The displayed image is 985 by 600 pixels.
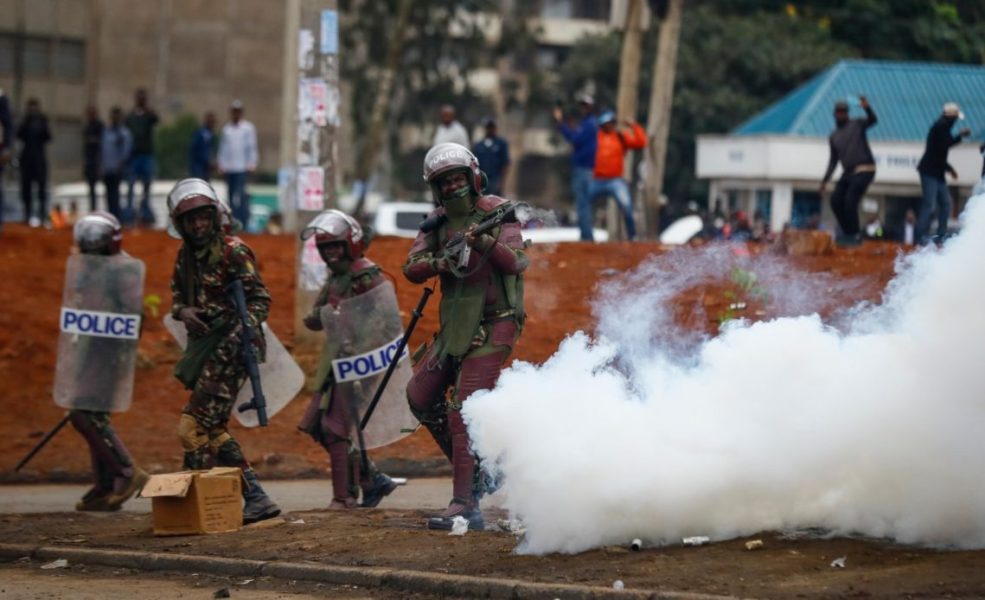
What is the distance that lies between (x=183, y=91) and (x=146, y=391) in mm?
51472

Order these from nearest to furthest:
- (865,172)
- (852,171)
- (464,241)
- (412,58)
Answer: (464,241) < (865,172) < (852,171) < (412,58)

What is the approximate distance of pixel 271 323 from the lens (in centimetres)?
1730

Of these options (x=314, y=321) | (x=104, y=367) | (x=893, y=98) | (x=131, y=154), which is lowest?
(x=104, y=367)

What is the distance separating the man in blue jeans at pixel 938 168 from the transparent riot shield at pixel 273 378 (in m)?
8.72

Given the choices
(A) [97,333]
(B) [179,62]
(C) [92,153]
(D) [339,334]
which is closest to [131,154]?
(C) [92,153]

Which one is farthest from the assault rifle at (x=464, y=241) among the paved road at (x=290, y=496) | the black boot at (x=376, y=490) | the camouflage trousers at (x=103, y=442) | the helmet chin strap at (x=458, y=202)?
the camouflage trousers at (x=103, y=442)

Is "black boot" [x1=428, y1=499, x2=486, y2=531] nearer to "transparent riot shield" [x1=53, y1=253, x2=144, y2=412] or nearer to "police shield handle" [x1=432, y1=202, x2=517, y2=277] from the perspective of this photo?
"police shield handle" [x1=432, y1=202, x2=517, y2=277]

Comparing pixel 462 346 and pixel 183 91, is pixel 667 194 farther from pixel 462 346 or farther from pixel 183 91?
pixel 462 346

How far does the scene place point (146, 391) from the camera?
52.6 feet

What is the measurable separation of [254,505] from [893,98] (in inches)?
707

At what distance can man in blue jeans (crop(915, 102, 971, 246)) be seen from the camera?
17.8 meters

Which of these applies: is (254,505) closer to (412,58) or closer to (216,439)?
(216,439)

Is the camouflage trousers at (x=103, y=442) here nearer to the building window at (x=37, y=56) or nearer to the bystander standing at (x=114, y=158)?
the bystander standing at (x=114, y=158)

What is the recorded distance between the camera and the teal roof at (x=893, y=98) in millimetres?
20156
